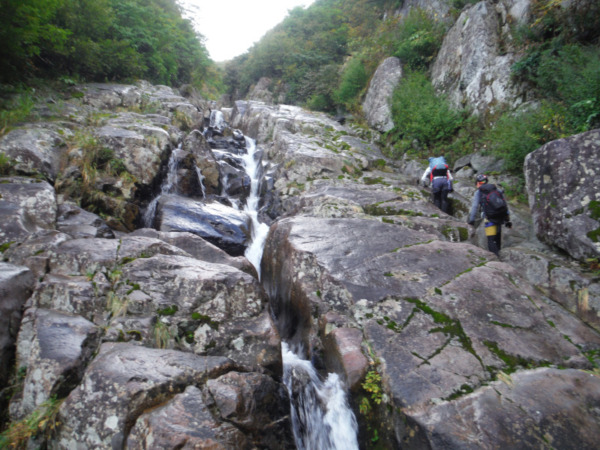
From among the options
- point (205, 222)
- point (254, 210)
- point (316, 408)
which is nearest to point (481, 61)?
point (254, 210)

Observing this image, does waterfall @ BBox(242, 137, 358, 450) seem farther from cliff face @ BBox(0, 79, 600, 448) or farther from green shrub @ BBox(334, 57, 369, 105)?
green shrub @ BBox(334, 57, 369, 105)

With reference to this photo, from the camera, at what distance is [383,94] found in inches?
569

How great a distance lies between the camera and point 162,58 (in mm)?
16453

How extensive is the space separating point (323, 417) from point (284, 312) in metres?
2.10

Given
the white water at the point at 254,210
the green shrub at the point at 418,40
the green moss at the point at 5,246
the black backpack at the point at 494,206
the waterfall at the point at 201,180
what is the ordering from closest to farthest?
the green moss at the point at 5,246
the black backpack at the point at 494,206
the white water at the point at 254,210
the waterfall at the point at 201,180
the green shrub at the point at 418,40

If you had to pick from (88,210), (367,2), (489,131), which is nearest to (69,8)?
(88,210)

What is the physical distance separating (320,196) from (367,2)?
18.5 m

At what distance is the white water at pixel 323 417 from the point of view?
12.4ft

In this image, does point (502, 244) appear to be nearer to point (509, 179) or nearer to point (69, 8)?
point (509, 179)

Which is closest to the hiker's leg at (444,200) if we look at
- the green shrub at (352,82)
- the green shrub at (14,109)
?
the green shrub at (352,82)

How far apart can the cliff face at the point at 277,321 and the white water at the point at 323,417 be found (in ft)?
0.70

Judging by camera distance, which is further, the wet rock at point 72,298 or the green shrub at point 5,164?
the green shrub at point 5,164

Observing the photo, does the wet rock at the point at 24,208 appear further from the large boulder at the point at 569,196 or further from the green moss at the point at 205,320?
the large boulder at the point at 569,196

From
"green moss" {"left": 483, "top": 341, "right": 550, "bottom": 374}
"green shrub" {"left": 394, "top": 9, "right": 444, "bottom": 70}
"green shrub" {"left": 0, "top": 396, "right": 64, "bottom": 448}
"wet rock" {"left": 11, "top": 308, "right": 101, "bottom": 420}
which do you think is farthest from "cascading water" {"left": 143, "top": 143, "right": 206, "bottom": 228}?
"green shrub" {"left": 394, "top": 9, "right": 444, "bottom": 70}
